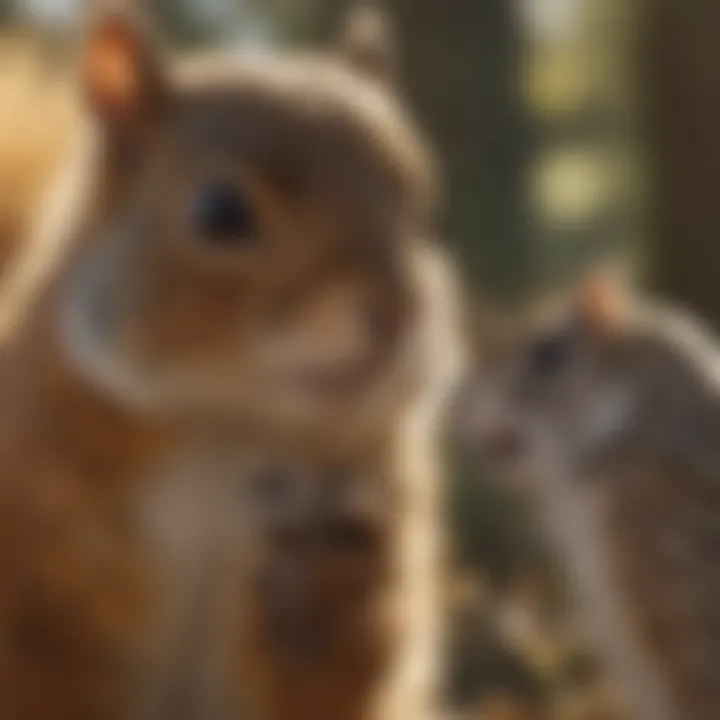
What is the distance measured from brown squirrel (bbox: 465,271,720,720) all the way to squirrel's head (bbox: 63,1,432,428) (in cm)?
20

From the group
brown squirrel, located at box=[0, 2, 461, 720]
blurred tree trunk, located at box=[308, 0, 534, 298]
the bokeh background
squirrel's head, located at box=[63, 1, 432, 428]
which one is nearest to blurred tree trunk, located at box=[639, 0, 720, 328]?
the bokeh background

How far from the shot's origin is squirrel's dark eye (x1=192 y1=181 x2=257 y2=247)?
3.46 feet

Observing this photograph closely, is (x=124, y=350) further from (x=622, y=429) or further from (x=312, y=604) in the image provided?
(x=622, y=429)

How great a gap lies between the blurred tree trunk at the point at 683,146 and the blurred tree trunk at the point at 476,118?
0.88 feet

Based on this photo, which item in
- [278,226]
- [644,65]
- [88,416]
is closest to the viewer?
[278,226]

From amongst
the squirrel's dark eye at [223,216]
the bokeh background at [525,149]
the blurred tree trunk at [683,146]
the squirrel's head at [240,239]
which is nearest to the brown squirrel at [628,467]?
the squirrel's head at [240,239]

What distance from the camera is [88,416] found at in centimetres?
115

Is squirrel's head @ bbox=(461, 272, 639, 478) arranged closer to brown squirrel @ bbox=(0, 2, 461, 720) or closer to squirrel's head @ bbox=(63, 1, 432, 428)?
brown squirrel @ bbox=(0, 2, 461, 720)

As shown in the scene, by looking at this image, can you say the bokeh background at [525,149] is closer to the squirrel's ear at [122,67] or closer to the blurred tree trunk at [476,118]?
the blurred tree trunk at [476,118]

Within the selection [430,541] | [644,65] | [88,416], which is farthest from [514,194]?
[88,416]

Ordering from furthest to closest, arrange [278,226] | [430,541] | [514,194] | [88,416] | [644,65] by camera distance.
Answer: [644,65]
[514,194]
[430,541]
[88,416]
[278,226]

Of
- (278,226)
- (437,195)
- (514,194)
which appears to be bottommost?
(278,226)

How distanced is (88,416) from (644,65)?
4.99 feet

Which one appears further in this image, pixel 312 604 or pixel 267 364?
pixel 312 604
